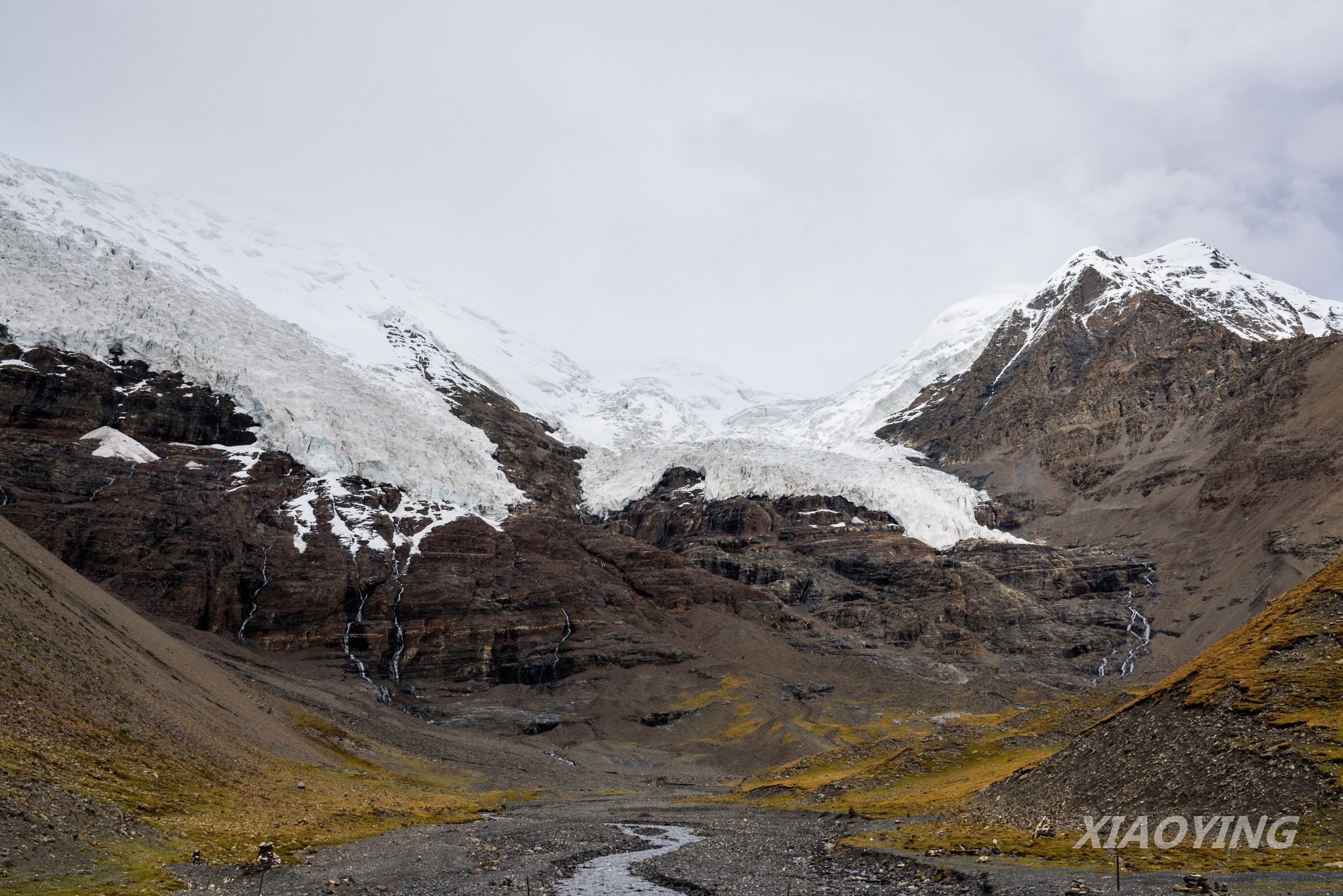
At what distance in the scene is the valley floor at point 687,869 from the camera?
3372 centimetres

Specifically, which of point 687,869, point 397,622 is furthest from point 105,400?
point 687,869

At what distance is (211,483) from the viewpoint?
17762cm

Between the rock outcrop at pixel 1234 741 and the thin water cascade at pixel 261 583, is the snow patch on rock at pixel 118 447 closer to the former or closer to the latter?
the thin water cascade at pixel 261 583

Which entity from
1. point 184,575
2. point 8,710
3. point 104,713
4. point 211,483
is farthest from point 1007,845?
point 211,483

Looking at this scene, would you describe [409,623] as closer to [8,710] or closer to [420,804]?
[420,804]

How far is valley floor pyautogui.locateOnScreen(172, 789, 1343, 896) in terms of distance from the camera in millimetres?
33719

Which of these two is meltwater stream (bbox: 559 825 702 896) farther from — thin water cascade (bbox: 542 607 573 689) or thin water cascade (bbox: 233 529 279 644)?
thin water cascade (bbox: 233 529 279 644)

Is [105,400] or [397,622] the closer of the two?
[397,622]

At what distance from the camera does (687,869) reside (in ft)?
160

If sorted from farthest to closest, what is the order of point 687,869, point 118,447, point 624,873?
1. point 118,447
2. point 624,873
3. point 687,869

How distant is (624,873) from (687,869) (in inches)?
152

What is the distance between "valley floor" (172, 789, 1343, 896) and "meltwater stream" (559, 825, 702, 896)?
0.91 feet

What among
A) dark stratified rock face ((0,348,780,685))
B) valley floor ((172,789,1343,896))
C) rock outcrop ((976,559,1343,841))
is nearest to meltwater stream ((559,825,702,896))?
valley floor ((172,789,1343,896))

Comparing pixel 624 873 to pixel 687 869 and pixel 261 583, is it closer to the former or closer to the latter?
pixel 687 869
